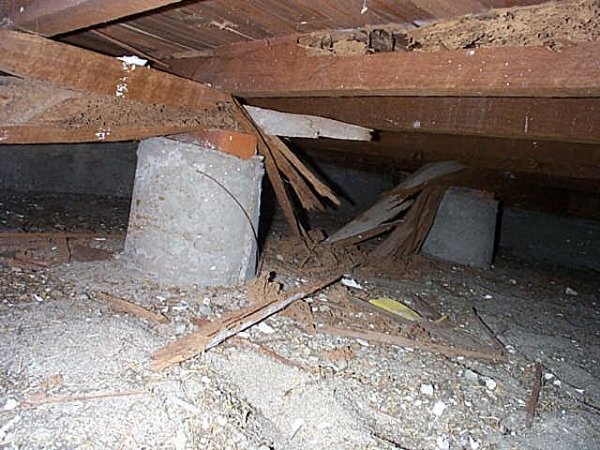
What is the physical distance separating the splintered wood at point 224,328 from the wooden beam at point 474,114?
3.08 feet

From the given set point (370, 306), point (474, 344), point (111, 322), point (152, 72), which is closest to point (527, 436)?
point (474, 344)

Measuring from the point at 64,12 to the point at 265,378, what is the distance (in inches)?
51.9

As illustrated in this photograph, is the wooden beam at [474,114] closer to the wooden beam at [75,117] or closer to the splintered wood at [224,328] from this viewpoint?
the wooden beam at [75,117]

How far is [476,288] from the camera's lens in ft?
10.9

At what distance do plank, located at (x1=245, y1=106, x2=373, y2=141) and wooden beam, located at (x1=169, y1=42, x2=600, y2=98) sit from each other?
34 centimetres

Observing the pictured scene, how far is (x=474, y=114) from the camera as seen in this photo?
203 cm

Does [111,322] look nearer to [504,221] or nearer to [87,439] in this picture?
[87,439]

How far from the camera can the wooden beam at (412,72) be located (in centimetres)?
132

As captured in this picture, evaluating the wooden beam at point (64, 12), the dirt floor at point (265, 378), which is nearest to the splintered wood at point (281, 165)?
the dirt floor at point (265, 378)

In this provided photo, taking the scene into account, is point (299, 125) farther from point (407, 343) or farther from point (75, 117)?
point (407, 343)

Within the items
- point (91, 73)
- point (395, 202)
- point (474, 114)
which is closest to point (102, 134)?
point (91, 73)

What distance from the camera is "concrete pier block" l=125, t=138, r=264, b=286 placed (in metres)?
2.37


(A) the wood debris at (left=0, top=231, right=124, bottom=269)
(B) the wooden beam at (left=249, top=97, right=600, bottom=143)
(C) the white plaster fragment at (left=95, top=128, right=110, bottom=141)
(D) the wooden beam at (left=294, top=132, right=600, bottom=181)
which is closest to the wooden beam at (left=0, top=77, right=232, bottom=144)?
(C) the white plaster fragment at (left=95, top=128, right=110, bottom=141)

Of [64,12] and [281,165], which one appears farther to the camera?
[281,165]
